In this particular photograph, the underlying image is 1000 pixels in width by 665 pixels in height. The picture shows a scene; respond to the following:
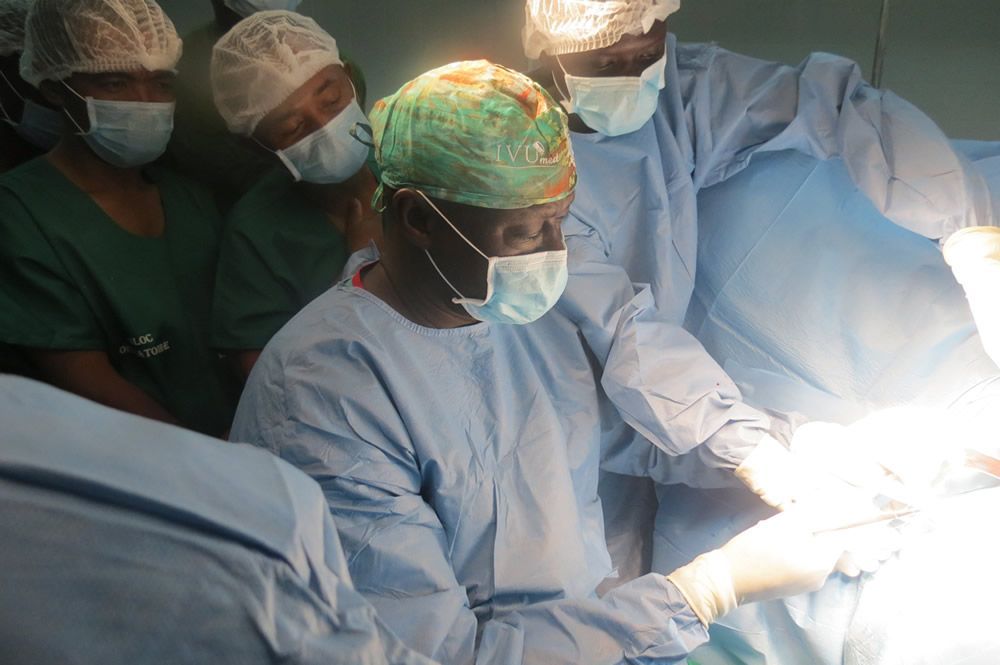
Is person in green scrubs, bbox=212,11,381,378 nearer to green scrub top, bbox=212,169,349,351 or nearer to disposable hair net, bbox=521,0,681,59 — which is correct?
green scrub top, bbox=212,169,349,351

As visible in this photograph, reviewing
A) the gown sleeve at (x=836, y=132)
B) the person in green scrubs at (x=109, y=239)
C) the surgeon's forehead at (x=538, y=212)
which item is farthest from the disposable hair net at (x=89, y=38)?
the gown sleeve at (x=836, y=132)

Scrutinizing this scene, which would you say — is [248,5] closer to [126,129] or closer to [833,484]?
[126,129]

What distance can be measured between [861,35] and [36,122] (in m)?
2.09

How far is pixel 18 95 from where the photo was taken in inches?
70.6

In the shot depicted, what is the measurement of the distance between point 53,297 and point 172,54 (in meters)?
0.60

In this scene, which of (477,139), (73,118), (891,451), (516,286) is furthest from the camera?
(73,118)

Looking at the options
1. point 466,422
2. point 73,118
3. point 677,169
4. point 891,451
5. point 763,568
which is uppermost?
point 73,118

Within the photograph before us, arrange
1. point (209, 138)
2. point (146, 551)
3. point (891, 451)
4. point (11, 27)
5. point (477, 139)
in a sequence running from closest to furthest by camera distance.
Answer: point (146, 551) → point (477, 139) → point (891, 451) → point (11, 27) → point (209, 138)

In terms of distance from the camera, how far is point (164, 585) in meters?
0.42

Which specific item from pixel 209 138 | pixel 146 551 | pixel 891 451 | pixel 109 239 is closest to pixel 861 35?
pixel 891 451

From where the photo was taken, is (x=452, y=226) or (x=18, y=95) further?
(x=18, y=95)

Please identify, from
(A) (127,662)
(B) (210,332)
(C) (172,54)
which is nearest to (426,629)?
(A) (127,662)

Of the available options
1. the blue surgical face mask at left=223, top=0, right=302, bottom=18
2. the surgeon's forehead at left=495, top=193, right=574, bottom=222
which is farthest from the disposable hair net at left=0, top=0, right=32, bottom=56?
the surgeon's forehead at left=495, top=193, right=574, bottom=222

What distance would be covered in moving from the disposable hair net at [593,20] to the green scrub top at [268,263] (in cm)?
68
